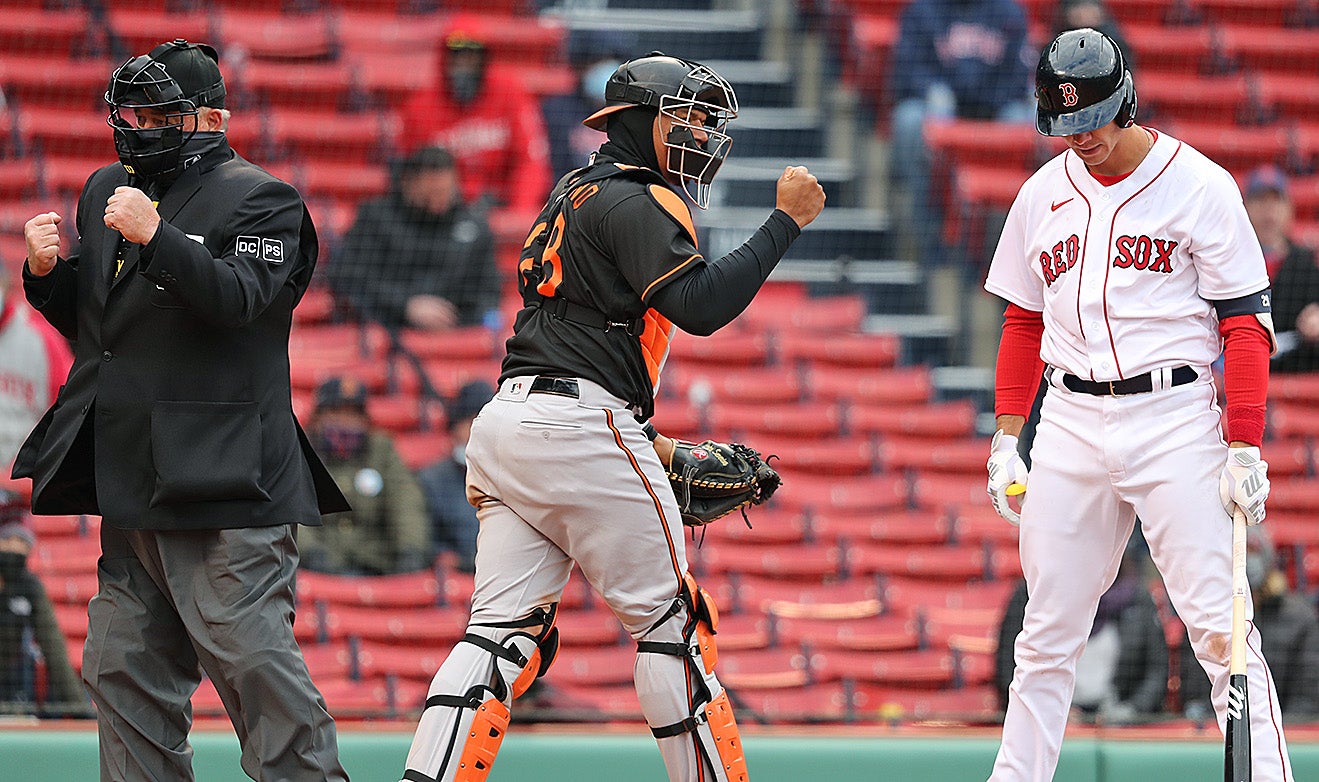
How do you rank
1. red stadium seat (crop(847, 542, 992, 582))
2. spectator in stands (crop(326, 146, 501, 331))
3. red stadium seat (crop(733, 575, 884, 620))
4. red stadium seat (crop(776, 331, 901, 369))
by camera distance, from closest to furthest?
red stadium seat (crop(733, 575, 884, 620))
red stadium seat (crop(847, 542, 992, 582))
spectator in stands (crop(326, 146, 501, 331))
red stadium seat (crop(776, 331, 901, 369))

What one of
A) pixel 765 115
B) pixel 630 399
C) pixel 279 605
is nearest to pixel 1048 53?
pixel 630 399

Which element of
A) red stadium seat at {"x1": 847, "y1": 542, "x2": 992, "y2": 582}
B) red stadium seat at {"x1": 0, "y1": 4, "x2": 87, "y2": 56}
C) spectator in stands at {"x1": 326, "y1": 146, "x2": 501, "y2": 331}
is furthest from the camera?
red stadium seat at {"x1": 0, "y1": 4, "x2": 87, "y2": 56}

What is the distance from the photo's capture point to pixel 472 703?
3.28 metres

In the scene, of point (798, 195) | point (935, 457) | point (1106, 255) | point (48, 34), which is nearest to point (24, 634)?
point (798, 195)

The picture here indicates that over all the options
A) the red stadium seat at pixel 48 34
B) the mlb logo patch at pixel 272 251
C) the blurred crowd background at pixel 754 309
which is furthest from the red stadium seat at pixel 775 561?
the red stadium seat at pixel 48 34

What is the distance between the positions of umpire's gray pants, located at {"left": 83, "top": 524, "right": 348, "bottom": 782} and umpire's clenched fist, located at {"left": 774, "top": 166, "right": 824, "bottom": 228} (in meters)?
1.19

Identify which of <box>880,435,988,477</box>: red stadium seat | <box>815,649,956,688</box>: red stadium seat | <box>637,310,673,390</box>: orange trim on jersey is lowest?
<box>815,649,956,688</box>: red stadium seat

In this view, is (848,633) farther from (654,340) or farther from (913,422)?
(654,340)

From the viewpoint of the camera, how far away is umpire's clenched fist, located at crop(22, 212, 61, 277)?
10.8ft

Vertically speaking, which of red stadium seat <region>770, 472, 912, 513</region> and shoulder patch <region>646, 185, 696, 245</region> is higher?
shoulder patch <region>646, 185, 696, 245</region>

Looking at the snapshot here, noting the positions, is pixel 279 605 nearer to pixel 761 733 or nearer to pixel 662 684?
pixel 662 684

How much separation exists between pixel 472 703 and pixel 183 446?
738mm

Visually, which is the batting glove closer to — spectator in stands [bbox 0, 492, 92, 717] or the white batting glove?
the white batting glove

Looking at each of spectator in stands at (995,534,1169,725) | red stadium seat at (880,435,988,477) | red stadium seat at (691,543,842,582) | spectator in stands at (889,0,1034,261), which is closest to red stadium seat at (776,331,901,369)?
red stadium seat at (880,435,988,477)
